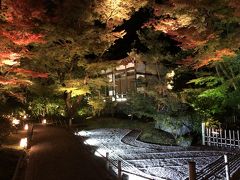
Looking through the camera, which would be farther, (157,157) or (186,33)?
(186,33)

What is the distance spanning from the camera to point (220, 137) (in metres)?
14.1

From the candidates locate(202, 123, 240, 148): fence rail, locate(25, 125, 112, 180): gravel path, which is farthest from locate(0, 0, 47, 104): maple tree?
locate(202, 123, 240, 148): fence rail

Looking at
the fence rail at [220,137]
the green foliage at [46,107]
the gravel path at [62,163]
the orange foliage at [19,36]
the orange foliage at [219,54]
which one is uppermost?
the orange foliage at [19,36]

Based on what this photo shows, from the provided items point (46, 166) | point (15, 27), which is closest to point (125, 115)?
point (15, 27)

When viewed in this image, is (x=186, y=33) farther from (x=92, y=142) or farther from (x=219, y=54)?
(x=92, y=142)

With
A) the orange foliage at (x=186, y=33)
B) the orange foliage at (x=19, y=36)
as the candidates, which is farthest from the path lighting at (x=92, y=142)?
the orange foliage at (x=186, y=33)

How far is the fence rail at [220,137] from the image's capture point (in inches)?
524

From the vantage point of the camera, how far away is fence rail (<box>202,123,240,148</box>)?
13318mm

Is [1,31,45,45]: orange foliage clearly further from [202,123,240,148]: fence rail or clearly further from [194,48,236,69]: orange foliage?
[202,123,240,148]: fence rail

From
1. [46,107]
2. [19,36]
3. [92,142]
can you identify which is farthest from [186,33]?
[46,107]

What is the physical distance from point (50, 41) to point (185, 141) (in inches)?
433

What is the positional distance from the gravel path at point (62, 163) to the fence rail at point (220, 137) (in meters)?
5.86

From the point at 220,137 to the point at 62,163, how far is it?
7.39 metres

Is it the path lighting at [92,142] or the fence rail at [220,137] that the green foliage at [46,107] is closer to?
the path lighting at [92,142]
